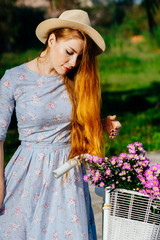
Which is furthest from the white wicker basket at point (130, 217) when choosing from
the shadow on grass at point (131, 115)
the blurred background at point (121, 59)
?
the shadow on grass at point (131, 115)

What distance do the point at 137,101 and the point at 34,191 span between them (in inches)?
367

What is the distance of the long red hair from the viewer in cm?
223

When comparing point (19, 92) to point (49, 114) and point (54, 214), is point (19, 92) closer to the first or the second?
point (49, 114)

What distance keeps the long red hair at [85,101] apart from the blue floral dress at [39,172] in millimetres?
51

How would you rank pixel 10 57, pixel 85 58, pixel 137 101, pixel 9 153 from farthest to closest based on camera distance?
1. pixel 10 57
2. pixel 137 101
3. pixel 9 153
4. pixel 85 58

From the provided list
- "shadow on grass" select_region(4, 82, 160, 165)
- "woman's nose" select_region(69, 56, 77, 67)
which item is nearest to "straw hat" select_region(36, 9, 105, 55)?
"woman's nose" select_region(69, 56, 77, 67)

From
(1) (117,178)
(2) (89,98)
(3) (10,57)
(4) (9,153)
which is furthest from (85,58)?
(3) (10,57)

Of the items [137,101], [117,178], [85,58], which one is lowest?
[137,101]

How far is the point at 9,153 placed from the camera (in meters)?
6.14

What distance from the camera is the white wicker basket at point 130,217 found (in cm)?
174

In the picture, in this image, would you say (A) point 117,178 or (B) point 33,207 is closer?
(A) point 117,178

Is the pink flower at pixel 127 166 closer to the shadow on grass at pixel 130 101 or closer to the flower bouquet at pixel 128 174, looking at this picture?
the flower bouquet at pixel 128 174

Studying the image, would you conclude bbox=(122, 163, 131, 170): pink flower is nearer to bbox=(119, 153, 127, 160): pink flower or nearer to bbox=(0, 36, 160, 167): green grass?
bbox=(119, 153, 127, 160): pink flower

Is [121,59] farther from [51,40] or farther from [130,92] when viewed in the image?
[51,40]
